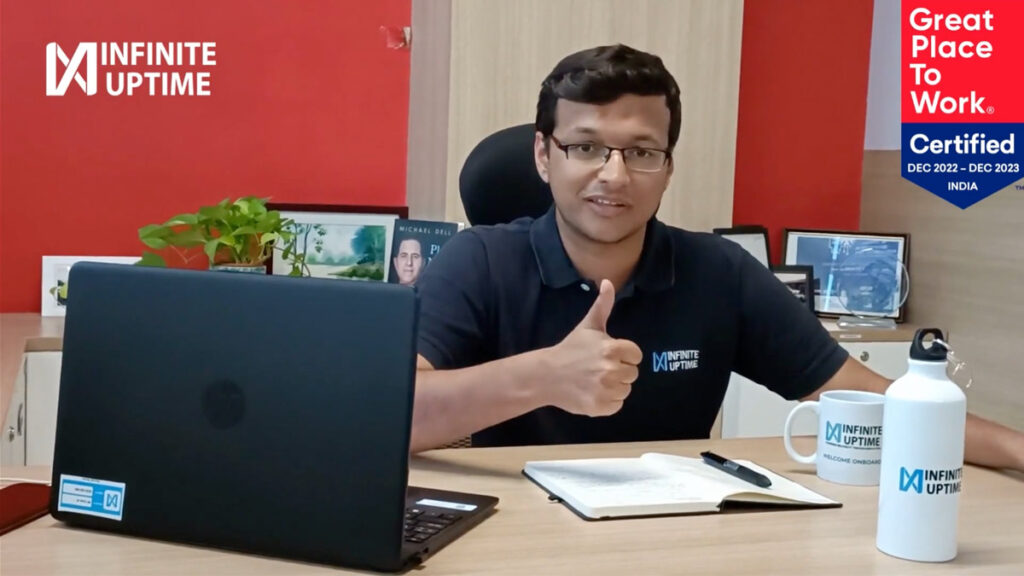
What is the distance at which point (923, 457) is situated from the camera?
1.04m

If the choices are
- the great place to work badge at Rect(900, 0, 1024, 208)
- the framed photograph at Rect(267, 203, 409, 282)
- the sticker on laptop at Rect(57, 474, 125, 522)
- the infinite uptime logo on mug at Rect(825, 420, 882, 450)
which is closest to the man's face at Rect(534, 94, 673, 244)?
the infinite uptime logo on mug at Rect(825, 420, 882, 450)

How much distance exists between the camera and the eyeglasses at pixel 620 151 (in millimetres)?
1694

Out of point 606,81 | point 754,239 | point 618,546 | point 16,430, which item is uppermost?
point 606,81

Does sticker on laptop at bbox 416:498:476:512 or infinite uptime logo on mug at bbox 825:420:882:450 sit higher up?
A: infinite uptime logo on mug at bbox 825:420:882:450

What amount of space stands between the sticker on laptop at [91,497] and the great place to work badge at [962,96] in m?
2.58

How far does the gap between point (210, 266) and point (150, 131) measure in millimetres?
429

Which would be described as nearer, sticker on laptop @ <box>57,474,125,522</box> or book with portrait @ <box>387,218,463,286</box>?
sticker on laptop @ <box>57,474,125,522</box>

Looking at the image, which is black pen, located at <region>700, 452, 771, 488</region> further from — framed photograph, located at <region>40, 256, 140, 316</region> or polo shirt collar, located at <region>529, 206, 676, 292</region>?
framed photograph, located at <region>40, 256, 140, 316</region>

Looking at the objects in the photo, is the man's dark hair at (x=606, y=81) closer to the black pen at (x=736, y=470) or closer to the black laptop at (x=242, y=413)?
the black pen at (x=736, y=470)

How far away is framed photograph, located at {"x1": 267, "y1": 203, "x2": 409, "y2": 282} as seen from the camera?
2906mm

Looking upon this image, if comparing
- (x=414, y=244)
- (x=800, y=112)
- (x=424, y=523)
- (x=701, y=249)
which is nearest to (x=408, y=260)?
(x=414, y=244)

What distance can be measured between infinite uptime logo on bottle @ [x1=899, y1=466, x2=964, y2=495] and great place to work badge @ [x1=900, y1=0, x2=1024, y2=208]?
2115 mm

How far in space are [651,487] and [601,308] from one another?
0.74 feet

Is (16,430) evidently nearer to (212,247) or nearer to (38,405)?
(38,405)
